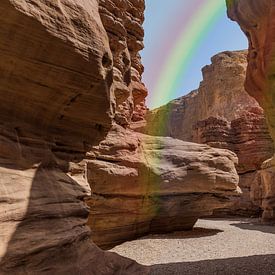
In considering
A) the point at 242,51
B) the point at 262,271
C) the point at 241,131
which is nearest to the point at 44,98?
the point at 262,271

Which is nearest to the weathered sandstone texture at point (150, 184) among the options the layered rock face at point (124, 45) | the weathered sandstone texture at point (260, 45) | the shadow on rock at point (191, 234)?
the shadow on rock at point (191, 234)

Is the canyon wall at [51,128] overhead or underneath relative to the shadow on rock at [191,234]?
overhead

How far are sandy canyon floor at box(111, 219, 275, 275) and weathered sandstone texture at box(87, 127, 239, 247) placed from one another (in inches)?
25.7

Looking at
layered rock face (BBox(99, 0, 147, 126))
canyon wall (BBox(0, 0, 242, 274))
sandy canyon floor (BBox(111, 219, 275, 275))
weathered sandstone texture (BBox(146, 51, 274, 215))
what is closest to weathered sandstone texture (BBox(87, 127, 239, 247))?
sandy canyon floor (BBox(111, 219, 275, 275))

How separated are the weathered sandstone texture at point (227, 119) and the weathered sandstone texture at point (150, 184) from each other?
9157mm

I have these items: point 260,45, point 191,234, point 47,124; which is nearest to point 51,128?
point 47,124

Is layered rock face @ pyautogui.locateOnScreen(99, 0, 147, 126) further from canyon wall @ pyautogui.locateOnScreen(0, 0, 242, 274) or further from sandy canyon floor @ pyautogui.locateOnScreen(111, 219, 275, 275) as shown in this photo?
sandy canyon floor @ pyautogui.locateOnScreen(111, 219, 275, 275)

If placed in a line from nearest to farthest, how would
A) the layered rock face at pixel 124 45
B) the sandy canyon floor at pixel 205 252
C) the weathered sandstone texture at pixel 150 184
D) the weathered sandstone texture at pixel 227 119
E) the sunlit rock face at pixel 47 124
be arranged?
the sunlit rock face at pixel 47 124
the sandy canyon floor at pixel 205 252
the weathered sandstone texture at pixel 150 184
the layered rock face at pixel 124 45
the weathered sandstone texture at pixel 227 119

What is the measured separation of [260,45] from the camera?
9055 millimetres

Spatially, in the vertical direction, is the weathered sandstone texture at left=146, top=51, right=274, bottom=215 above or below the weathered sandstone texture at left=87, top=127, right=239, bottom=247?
above

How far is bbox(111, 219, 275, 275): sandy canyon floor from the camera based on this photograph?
7938 mm

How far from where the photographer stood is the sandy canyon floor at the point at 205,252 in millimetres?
7938

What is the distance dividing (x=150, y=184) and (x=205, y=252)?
313 cm

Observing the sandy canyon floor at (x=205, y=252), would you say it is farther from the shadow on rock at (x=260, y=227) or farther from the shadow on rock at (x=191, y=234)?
the shadow on rock at (x=260, y=227)
